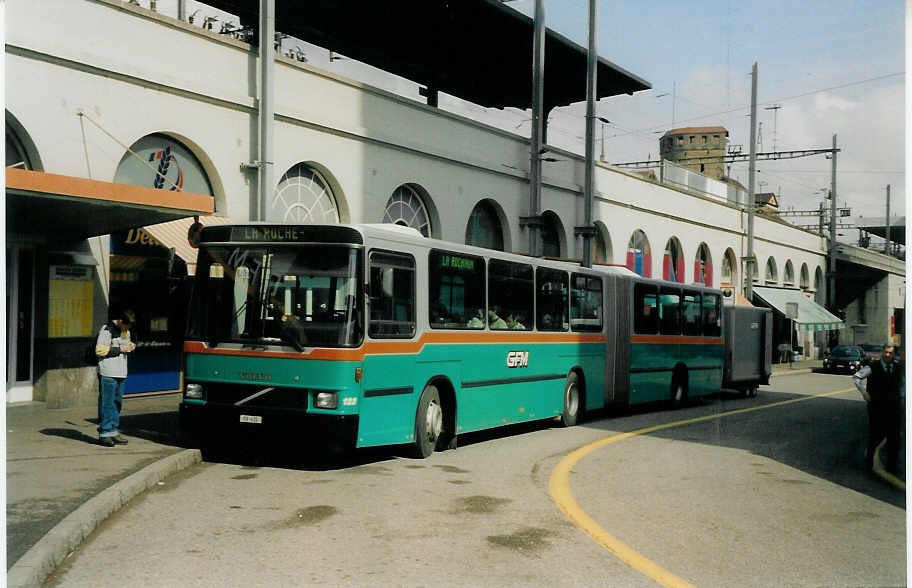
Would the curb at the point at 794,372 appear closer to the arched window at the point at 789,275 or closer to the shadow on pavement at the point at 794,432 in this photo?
the arched window at the point at 789,275

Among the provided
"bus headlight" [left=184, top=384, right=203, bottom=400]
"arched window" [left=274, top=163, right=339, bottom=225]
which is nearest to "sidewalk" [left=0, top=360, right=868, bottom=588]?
"bus headlight" [left=184, top=384, right=203, bottom=400]

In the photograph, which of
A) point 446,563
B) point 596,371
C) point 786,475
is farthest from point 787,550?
point 596,371

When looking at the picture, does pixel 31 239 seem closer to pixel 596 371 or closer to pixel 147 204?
pixel 147 204

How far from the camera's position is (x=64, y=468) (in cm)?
979

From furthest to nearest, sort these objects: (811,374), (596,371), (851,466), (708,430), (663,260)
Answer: (811,374) < (663,260) < (596,371) < (708,430) < (851,466)

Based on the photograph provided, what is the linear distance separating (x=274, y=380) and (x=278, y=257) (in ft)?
4.65

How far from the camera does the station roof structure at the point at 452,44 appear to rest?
24922 mm

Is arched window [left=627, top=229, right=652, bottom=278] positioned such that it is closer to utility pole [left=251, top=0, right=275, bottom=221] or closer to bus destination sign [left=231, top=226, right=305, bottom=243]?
utility pole [left=251, top=0, right=275, bottom=221]

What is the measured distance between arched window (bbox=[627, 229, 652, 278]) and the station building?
1148 cm

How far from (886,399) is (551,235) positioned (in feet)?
66.6

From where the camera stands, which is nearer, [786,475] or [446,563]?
[446,563]

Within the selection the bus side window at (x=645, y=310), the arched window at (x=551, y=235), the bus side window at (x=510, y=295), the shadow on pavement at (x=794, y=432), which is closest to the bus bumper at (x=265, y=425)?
the bus side window at (x=510, y=295)

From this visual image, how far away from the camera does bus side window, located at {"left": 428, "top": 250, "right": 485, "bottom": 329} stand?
492 inches

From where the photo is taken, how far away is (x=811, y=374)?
147 feet
